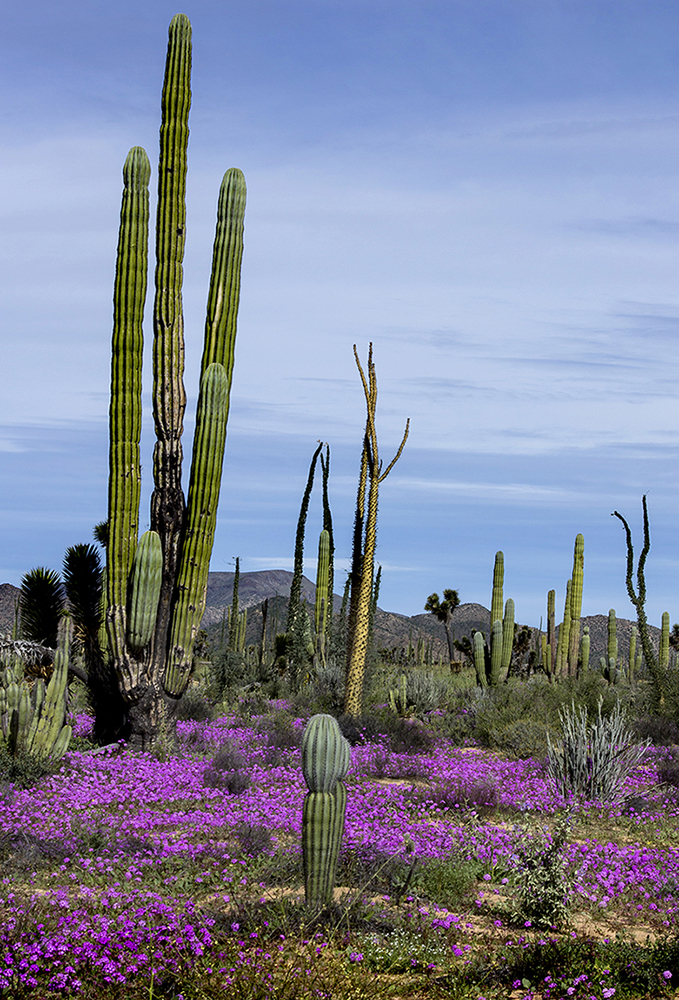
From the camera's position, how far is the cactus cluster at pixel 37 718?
1133cm

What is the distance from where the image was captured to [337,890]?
7105 mm

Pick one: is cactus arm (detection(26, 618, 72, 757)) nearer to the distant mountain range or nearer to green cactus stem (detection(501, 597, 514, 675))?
green cactus stem (detection(501, 597, 514, 675))

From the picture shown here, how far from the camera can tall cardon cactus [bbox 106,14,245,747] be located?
12977 millimetres

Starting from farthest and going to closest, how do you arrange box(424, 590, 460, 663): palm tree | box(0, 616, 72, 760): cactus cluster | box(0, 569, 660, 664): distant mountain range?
box(0, 569, 660, 664): distant mountain range
box(424, 590, 460, 663): palm tree
box(0, 616, 72, 760): cactus cluster

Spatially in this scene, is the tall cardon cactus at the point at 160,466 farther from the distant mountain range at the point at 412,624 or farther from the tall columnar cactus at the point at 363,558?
the distant mountain range at the point at 412,624

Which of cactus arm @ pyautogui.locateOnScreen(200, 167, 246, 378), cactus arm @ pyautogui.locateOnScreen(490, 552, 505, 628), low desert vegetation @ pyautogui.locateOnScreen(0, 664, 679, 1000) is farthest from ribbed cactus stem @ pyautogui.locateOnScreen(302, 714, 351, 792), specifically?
cactus arm @ pyautogui.locateOnScreen(490, 552, 505, 628)

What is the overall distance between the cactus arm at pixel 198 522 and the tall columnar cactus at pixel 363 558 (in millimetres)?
3063

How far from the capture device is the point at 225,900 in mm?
6441

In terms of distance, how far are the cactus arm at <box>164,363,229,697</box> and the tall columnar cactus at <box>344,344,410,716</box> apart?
3.06 m

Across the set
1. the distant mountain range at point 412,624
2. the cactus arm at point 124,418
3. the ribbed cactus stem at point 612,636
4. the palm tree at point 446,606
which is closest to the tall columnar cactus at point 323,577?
the cactus arm at point 124,418

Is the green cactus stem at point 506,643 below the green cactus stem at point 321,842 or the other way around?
the other way around

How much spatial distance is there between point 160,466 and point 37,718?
3778mm

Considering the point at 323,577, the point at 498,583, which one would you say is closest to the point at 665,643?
the point at 498,583

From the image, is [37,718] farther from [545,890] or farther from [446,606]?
[446,606]
